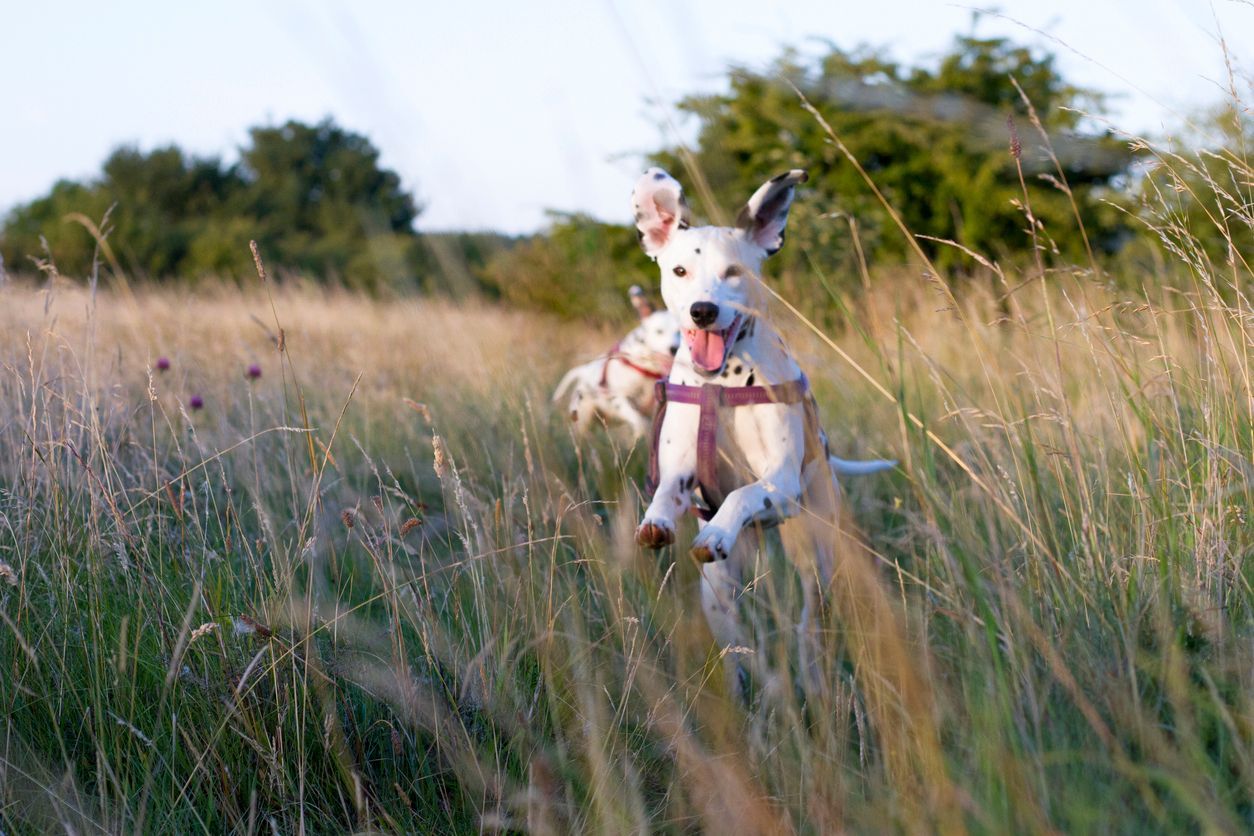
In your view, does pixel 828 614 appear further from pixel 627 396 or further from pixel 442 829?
pixel 627 396

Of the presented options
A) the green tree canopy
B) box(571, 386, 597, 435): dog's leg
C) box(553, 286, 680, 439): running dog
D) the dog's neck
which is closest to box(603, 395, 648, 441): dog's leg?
box(553, 286, 680, 439): running dog

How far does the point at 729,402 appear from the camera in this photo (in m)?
2.91

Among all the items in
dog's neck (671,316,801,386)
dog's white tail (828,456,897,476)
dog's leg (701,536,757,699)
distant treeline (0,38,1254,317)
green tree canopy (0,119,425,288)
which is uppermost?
green tree canopy (0,119,425,288)

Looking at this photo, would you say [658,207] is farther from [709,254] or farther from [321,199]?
[321,199]

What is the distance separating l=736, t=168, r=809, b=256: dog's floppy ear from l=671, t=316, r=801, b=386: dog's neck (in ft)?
0.82

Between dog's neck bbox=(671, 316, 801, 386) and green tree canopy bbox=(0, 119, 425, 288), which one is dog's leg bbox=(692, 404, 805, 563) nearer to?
dog's neck bbox=(671, 316, 801, 386)

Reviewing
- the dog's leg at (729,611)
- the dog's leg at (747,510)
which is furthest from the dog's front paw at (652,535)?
the dog's leg at (729,611)

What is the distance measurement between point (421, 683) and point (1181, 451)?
2.04 meters

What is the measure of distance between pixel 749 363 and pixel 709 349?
0.43ft

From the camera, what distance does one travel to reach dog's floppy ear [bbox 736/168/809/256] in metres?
3.00

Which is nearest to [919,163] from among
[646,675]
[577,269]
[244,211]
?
[577,269]

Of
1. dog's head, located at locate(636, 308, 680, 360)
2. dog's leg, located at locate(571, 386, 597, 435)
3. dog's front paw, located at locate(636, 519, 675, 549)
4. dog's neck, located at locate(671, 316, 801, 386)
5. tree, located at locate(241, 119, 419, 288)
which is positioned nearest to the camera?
dog's front paw, located at locate(636, 519, 675, 549)

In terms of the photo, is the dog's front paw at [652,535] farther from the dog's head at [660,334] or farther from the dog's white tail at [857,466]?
the dog's head at [660,334]

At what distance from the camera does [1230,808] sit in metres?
1.60
